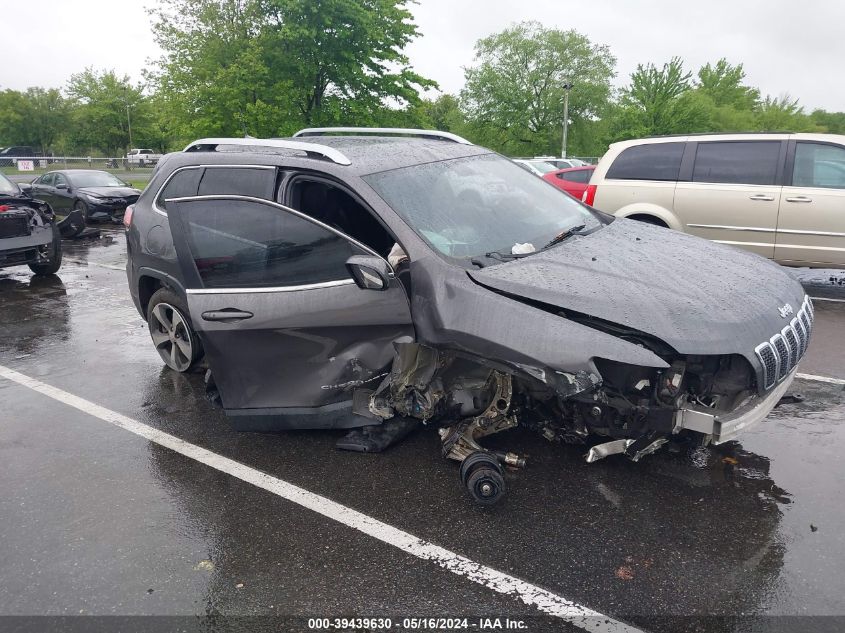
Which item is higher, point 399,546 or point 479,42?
point 479,42

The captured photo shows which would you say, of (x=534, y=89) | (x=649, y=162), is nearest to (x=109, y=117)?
(x=534, y=89)

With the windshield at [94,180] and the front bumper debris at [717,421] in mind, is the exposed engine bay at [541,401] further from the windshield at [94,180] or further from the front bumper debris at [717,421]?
the windshield at [94,180]

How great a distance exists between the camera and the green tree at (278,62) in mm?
19484

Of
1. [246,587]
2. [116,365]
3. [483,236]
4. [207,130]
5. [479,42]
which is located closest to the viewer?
[246,587]

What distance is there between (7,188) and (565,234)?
9058mm

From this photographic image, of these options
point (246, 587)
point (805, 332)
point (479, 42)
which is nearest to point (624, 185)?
point (805, 332)

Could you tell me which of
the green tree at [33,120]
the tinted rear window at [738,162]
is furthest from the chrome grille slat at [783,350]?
the green tree at [33,120]

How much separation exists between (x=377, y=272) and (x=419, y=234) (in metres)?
0.37

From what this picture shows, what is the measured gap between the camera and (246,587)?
9.02ft

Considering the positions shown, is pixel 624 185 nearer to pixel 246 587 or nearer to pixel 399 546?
pixel 399 546

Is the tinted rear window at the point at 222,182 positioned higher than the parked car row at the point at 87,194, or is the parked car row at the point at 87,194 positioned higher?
the tinted rear window at the point at 222,182

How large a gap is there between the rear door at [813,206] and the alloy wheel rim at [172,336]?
659 centimetres

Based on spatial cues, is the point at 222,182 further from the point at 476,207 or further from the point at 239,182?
the point at 476,207

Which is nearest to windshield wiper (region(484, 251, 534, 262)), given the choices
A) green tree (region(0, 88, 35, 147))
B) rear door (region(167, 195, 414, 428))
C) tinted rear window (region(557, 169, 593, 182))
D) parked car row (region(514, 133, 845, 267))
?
rear door (region(167, 195, 414, 428))
